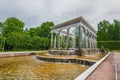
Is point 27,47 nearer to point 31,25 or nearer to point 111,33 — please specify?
point 31,25

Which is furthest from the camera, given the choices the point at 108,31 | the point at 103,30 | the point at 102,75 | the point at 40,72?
the point at 103,30

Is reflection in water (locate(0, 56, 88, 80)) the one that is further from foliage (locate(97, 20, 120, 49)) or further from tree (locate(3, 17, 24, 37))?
foliage (locate(97, 20, 120, 49))

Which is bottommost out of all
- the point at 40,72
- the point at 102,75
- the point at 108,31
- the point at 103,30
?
the point at 40,72

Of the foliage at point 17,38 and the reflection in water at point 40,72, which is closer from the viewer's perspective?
the reflection in water at point 40,72

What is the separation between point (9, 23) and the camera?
44.7 m

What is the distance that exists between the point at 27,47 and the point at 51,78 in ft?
121

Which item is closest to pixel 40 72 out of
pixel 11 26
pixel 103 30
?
pixel 11 26

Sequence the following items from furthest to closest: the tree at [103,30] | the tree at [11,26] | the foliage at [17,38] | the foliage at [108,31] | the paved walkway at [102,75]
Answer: the tree at [103,30], the foliage at [108,31], the tree at [11,26], the foliage at [17,38], the paved walkway at [102,75]

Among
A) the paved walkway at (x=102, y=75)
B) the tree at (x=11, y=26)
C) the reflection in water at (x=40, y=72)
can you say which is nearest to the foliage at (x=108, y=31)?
the tree at (x=11, y=26)

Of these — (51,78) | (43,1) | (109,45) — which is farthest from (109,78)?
(109,45)

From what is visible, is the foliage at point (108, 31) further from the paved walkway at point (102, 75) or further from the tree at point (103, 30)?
the paved walkway at point (102, 75)

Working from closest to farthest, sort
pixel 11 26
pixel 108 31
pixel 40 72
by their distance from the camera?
pixel 40 72 < pixel 11 26 < pixel 108 31

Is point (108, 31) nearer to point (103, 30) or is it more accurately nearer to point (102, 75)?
point (103, 30)

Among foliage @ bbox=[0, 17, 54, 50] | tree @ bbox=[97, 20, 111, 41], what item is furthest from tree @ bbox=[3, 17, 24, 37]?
tree @ bbox=[97, 20, 111, 41]
